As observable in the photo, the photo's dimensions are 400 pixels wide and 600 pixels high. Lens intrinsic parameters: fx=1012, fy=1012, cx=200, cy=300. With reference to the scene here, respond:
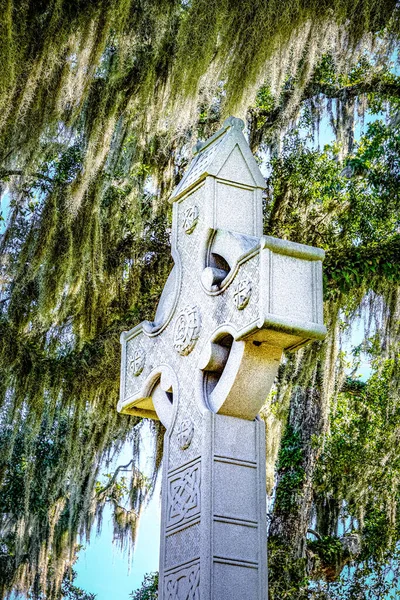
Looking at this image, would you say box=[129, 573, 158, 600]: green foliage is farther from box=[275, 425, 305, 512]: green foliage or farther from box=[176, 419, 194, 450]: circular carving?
box=[176, 419, 194, 450]: circular carving

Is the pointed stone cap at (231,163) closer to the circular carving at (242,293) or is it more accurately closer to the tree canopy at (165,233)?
the circular carving at (242,293)

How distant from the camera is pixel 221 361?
4160 mm

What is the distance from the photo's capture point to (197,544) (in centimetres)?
382

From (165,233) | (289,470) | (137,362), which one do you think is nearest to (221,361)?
(137,362)

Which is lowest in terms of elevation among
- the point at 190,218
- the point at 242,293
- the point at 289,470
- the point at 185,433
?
the point at 185,433

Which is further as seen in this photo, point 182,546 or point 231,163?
point 231,163

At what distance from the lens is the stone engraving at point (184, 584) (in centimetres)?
374

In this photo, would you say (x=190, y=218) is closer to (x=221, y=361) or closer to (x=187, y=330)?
(x=187, y=330)

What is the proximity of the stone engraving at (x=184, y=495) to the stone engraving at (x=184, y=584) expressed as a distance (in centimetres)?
21

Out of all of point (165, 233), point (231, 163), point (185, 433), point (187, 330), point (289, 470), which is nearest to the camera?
point (185, 433)

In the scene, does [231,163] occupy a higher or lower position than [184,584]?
higher

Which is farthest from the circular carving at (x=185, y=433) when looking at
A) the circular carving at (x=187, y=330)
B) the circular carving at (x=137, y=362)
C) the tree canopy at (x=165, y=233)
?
the tree canopy at (x=165, y=233)

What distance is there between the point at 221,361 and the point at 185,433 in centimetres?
33

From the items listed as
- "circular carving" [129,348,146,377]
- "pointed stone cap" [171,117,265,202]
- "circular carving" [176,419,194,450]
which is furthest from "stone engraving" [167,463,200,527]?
"pointed stone cap" [171,117,265,202]
